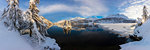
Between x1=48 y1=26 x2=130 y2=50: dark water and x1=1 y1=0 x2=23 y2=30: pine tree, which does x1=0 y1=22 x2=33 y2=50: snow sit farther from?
x1=48 y1=26 x2=130 y2=50: dark water

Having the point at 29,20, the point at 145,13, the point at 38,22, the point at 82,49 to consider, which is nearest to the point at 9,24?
the point at 29,20

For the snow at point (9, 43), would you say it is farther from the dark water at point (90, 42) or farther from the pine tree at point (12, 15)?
the dark water at point (90, 42)

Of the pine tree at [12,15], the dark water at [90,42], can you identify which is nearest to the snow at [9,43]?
the pine tree at [12,15]

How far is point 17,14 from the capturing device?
12859 millimetres

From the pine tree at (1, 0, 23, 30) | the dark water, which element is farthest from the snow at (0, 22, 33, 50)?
the dark water

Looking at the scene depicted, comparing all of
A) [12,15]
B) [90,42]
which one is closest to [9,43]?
[12,15]

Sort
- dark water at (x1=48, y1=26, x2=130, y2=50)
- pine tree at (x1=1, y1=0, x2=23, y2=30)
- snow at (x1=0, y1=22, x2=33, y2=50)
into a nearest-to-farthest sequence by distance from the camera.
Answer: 1. snow at (x1=0, y1=22, x2=33, y2=50)
2. pine tree at (x1=1, y1=0, x2=23, y2=30)
3. dark water at (x1=48, y1=26, x2=130, y2=50)

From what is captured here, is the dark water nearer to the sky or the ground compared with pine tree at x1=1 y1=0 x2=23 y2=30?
nearer to the ground

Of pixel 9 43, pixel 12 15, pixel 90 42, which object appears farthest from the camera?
pixel 90 42

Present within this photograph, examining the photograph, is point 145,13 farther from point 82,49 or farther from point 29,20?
point 29,20

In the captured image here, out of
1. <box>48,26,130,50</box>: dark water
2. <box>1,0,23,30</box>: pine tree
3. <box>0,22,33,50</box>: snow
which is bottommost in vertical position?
<box>48,26,130,50</box>: dark water

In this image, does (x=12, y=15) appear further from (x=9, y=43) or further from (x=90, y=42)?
(x=90, y=42)

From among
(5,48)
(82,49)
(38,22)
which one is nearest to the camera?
(5,48)

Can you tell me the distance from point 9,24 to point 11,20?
0.68 metres
